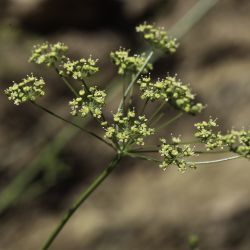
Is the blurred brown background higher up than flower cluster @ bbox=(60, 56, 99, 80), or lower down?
higher up

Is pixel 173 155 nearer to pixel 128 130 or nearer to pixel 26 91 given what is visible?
pixel 128 130

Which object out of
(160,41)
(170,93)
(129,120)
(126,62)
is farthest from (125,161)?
(129,120)

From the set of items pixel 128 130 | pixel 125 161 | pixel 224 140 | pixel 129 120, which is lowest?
pixel 128 130

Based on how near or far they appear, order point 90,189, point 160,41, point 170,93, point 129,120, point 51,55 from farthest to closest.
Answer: point 160,41 → point 51,55 → point 170,93 → point 129,120 → point 90,189

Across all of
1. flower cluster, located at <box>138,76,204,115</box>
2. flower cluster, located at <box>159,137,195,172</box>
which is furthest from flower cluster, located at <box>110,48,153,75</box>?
flower cluster, located at <box>159,137,195,172</box>

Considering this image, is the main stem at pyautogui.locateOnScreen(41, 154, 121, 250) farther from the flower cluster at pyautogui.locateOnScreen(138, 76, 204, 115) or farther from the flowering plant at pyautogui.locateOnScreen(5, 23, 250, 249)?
the flower cluster at pyautogui.locateOnScreen(138, 76, 204, 115)

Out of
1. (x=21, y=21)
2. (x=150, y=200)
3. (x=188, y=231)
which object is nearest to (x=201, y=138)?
(x=188, y=231)

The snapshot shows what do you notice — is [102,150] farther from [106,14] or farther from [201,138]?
[201,138]
